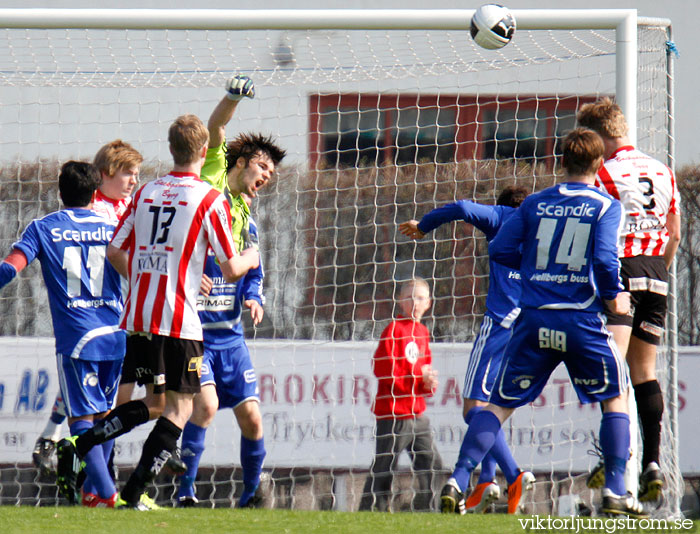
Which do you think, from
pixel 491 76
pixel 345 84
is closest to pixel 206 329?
pixel 345 84

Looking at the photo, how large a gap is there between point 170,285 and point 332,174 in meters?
3.37

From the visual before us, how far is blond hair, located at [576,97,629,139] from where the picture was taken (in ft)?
15.7

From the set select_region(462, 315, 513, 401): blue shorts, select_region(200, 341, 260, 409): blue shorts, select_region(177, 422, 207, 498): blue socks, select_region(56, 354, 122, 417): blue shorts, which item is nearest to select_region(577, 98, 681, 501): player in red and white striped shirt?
select_region(462, 315, 513, 401): blue shorts

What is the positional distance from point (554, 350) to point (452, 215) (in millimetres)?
1066

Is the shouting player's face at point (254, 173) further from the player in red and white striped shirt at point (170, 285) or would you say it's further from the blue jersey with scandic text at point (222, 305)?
the player in red and white striped shirt at point (170, 285)

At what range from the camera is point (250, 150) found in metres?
5.42

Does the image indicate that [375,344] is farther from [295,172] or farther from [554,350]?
[554,350]

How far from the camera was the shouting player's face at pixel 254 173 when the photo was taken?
17.7ft

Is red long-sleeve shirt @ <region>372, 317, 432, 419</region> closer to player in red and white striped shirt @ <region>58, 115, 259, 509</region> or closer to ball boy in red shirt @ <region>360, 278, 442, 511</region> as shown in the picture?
ball boy in red shirt @ <region>360, 278, 442, 511</region>

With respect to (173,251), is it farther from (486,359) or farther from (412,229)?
(486,359)

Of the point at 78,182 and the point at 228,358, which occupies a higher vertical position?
the point at 78,182

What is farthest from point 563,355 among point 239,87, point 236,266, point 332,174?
point 332,174

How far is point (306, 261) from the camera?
7.37 metres

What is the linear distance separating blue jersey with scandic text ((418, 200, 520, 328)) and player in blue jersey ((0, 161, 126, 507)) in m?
1.63
